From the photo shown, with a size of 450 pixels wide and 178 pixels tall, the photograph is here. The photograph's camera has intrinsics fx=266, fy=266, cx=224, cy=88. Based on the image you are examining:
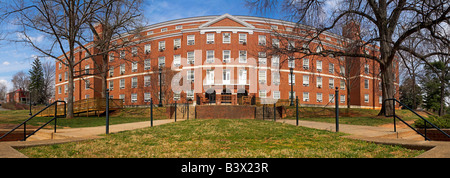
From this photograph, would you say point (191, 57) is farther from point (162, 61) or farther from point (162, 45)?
point (162, 45)

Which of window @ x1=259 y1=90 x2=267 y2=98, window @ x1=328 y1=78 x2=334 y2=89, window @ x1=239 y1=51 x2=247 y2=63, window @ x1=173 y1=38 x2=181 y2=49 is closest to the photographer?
window @ x1=239 y1=51 x2=247 y2=63

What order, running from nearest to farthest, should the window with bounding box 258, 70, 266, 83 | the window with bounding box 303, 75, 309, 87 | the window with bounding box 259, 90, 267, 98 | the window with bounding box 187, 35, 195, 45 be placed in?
the window with bounding box 259, 90, 267, 98 → the window with bounding box 258, 70, 266, 83 → the window with bounding box 187, 35, 195, 45 → the window with bounding box 303, 75, 309, 87

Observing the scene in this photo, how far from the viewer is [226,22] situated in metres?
41.1

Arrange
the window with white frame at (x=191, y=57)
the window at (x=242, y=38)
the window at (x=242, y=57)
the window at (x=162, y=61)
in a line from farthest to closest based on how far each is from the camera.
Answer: the window at (x=162, y=61) → the window with white frame at (x=191, y=57) → the window at (x=242, y=38) → the window at (x=242, y=57)

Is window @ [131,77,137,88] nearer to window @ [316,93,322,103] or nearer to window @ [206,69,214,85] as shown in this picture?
window @ [206,69,214,85]

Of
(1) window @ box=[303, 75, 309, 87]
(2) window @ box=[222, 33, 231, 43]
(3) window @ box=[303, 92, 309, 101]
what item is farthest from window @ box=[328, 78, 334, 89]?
(2) window @ box=[222, 33, 231, 43]

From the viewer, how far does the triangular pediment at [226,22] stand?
40806mm

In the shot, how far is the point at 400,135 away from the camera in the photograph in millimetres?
8086

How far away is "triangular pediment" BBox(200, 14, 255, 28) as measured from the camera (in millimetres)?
40806

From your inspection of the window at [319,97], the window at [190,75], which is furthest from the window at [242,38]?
the window at [319,97]

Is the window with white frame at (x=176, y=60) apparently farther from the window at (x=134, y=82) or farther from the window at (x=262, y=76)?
the window at (x=262, y=76)
